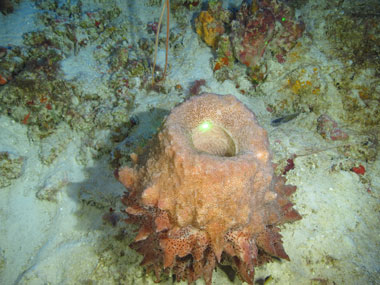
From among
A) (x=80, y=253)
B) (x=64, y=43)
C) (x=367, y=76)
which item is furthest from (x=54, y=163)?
(x=367, y=76)

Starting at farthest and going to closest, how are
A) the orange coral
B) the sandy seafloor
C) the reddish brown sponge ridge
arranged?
the orange coral < the sandy seafloor < the reddish brown sponge ridge

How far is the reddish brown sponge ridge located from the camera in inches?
63.4

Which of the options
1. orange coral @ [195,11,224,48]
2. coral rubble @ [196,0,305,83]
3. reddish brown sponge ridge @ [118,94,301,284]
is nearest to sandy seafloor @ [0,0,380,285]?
coral rubble @ [196,0,305,83]

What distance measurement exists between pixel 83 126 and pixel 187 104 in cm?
278

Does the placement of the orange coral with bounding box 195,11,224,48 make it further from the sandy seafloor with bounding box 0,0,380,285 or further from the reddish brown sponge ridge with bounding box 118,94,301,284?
the reddish brown sponge ridge with bounding box 118,94,301,284

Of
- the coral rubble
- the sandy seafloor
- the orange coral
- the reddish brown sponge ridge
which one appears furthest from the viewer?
the orange coral

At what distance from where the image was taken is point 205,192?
5.25ft

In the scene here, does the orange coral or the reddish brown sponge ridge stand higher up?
the orange coral

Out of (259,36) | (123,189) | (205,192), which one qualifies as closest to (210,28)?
(259,36)

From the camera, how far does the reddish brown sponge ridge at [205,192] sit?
5.29 ft

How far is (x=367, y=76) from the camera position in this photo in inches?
151

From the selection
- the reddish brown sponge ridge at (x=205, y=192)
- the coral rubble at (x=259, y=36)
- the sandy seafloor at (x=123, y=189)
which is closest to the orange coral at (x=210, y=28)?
the coral rubble at (x=259, y=36)

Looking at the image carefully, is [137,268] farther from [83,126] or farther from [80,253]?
[83,126]

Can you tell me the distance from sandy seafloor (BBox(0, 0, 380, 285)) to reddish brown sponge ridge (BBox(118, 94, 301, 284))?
935 millimetres
